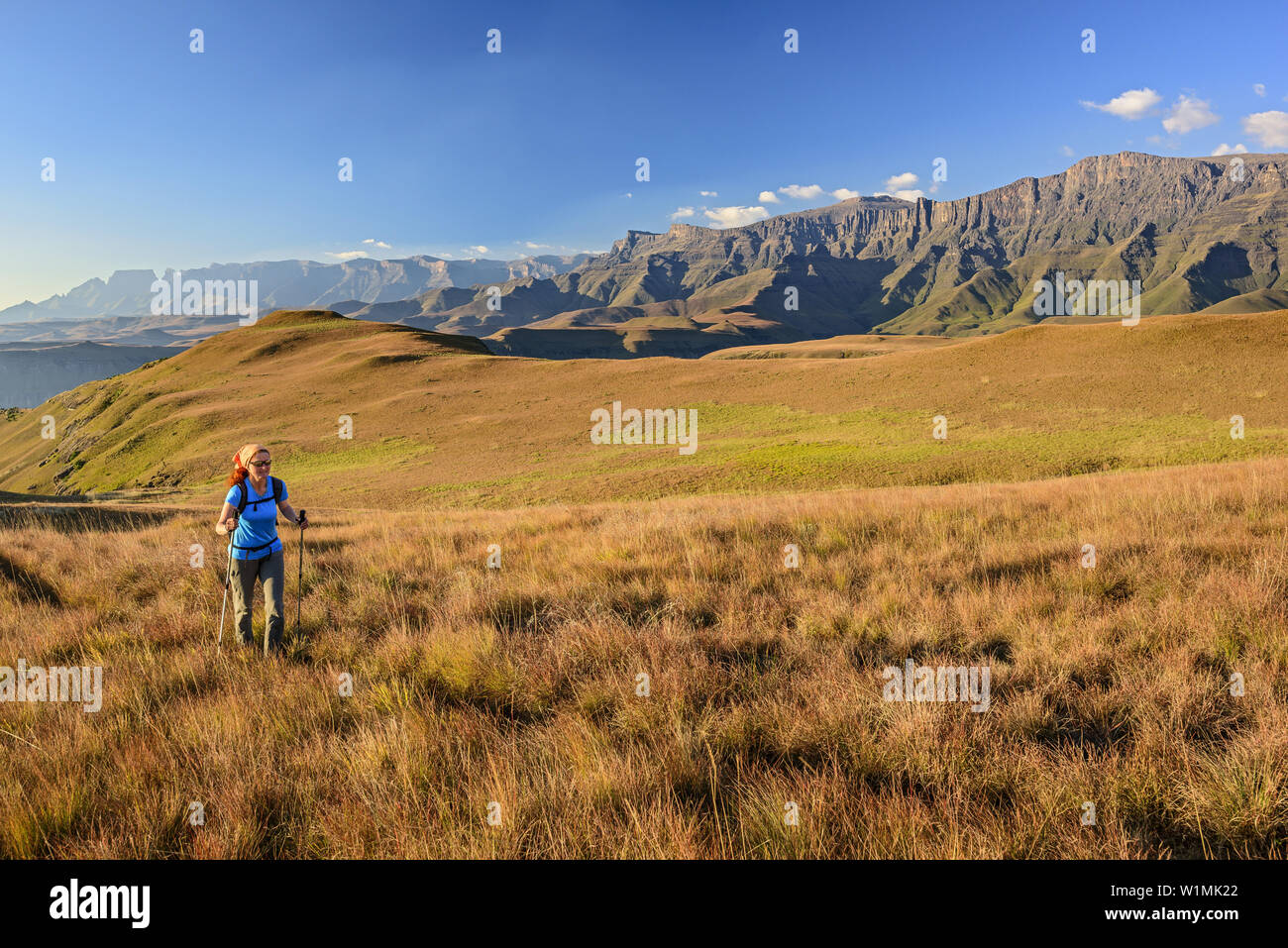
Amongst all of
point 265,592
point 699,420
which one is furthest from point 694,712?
point 699,420

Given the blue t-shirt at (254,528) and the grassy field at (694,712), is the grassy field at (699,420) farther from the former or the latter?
the blue t-shirt at (254,528)

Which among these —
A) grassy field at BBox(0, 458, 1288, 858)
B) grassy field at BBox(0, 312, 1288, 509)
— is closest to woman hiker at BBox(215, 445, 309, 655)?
grassy field at BBox(0, 458, 1288, 858)

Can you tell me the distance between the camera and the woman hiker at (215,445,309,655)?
18.2 ft

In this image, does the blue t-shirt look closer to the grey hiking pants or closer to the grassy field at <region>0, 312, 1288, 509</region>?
the grey hiking pants

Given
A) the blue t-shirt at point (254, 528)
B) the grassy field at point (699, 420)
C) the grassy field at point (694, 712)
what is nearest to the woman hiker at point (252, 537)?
the blue t-shirt at point (254, 528)

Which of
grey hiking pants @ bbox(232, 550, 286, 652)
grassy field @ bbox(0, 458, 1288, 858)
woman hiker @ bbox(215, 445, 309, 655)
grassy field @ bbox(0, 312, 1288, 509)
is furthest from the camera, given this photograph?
grassy field @ bbox(0, 312, 1288, 509)

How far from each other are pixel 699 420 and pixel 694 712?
3960 centimetres

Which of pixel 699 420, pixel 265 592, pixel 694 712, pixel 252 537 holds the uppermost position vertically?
pixel 699 420

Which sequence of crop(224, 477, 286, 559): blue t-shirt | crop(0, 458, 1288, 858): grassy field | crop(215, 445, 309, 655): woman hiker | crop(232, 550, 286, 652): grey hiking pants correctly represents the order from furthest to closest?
1. crop(224, 477, 286, 559): blue t-shirt
2. crop(215, 445, 309, 655): woman hiker
3. crop(232, 550, 286, 652): grey hiking pants
4. crop(0, 458, 1288, 858): grassy field

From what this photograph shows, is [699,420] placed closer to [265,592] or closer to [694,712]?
[265,592]

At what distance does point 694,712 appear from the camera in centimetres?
364
